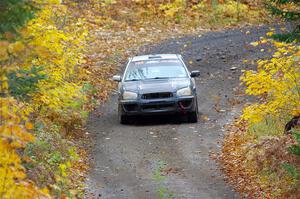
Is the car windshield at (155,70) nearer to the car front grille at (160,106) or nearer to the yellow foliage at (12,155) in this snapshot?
the car front grille at (160,106)

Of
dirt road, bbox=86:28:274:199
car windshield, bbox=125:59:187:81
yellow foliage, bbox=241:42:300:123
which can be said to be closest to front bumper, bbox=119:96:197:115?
dirt road, bbox=86:28:274:199

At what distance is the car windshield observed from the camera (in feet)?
64.0

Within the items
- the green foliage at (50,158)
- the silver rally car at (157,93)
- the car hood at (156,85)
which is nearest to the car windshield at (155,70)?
the silver rally car at (157,93)

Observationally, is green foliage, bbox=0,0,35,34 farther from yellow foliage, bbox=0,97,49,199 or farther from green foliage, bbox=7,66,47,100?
yellow foliage, bbox=0,97,49,199

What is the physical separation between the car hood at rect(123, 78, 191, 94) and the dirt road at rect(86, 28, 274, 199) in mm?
1036

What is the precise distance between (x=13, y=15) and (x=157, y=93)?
10.7 m

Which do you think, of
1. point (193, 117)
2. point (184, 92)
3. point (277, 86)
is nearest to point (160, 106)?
point (184, 92)

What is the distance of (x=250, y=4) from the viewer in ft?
132

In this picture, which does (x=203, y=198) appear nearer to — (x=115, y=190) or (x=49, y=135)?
(x=115, y=190)

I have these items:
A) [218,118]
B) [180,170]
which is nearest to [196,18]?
[218,118]

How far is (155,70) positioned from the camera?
64.8ft

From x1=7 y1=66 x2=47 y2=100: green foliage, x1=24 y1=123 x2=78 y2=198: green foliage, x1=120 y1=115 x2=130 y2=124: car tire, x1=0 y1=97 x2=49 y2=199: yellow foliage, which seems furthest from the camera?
x1=120 y1=115 x2=130 y2=124: car tire

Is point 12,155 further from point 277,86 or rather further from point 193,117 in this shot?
point 193,117

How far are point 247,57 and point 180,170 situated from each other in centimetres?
1607
